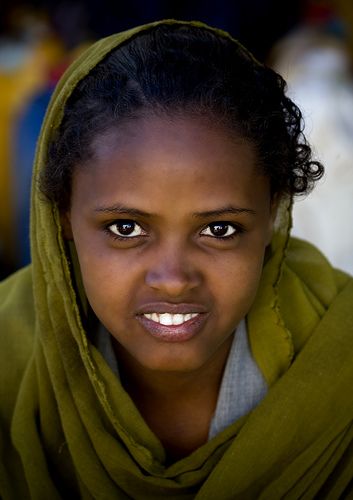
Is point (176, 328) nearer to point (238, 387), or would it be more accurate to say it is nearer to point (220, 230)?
point (220, 230)

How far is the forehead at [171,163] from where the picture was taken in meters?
1.54

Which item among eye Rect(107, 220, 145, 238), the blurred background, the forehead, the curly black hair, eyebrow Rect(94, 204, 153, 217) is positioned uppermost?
the blurred background

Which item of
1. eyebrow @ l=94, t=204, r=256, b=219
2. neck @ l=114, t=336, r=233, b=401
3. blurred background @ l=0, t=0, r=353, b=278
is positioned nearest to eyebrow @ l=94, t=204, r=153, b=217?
eyebrow @ l=94, t=204, r=256, b=219

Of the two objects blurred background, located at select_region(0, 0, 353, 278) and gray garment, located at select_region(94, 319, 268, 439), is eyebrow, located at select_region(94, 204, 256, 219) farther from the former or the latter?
blurred background, located at select_region(0, 0, 353, 278)

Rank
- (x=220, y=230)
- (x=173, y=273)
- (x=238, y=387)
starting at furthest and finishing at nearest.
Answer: (x=238, y=387) < (x=220, y=230) < (x=173, y=273)

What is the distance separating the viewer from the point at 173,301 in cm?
157

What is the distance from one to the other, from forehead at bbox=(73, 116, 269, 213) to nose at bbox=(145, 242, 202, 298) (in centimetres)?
10

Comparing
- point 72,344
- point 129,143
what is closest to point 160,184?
point 129,143

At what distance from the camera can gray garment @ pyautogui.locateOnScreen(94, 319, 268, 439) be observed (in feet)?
6.16

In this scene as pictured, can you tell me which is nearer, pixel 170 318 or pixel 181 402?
pixel 170 318

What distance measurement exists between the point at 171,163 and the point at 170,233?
0.14 meters

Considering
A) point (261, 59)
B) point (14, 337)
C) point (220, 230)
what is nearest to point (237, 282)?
point (220, 230)

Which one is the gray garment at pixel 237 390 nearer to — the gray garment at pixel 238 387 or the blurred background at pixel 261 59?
the gray garment at pixel 238 387

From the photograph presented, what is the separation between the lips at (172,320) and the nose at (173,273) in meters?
0.05
